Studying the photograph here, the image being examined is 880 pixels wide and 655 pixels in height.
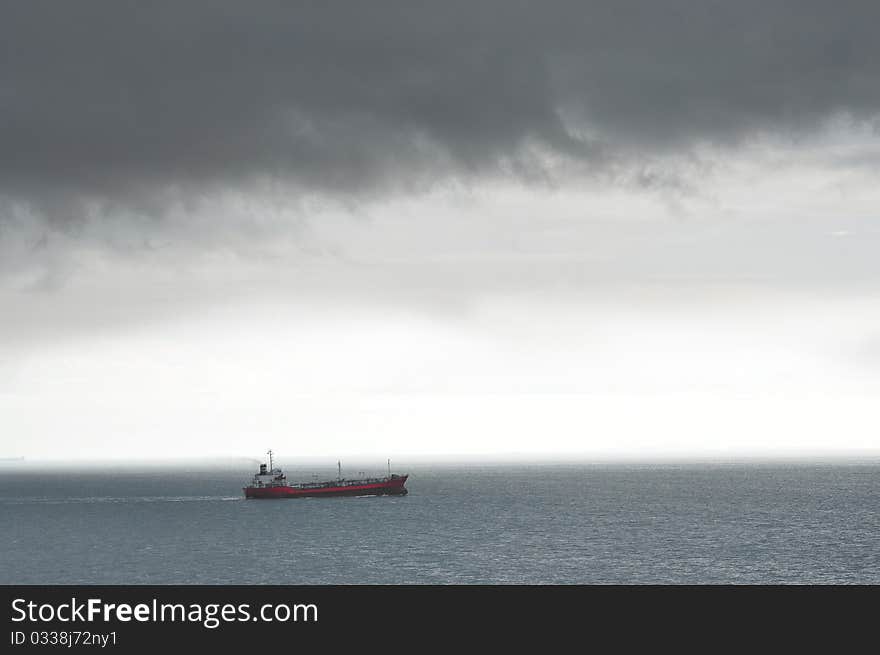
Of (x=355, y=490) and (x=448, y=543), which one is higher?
(x=355, y=490)

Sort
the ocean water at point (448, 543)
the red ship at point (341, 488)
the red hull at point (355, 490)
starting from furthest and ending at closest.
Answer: the red hull at point (355, 490), the red ship at point (341, 488), the ocean water at point (448, 543)

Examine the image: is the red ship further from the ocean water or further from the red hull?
the ocean water
